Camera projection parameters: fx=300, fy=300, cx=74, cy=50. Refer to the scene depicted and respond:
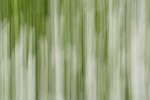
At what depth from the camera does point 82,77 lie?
36cm

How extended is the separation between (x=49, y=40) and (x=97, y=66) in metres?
0.07

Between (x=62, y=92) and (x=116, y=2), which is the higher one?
(x=116, y=2)

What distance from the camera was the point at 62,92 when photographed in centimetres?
Result: 37

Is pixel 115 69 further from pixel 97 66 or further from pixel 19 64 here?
pixel 19 64

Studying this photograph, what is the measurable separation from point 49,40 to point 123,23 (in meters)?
0.10

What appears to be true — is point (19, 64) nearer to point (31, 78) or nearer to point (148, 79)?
point (31, 78)

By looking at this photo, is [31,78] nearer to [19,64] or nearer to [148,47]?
[19,64]

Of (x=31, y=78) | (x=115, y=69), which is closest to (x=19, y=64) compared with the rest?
(x=31, y=78)

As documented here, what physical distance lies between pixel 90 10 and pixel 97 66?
0.22ft

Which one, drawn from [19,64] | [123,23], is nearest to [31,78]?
[19,64]

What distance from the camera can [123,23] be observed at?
34 centimetres

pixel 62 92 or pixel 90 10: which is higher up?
pixel 90 10

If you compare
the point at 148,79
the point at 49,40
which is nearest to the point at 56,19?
the point at 49,40

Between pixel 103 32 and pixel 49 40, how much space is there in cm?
7
